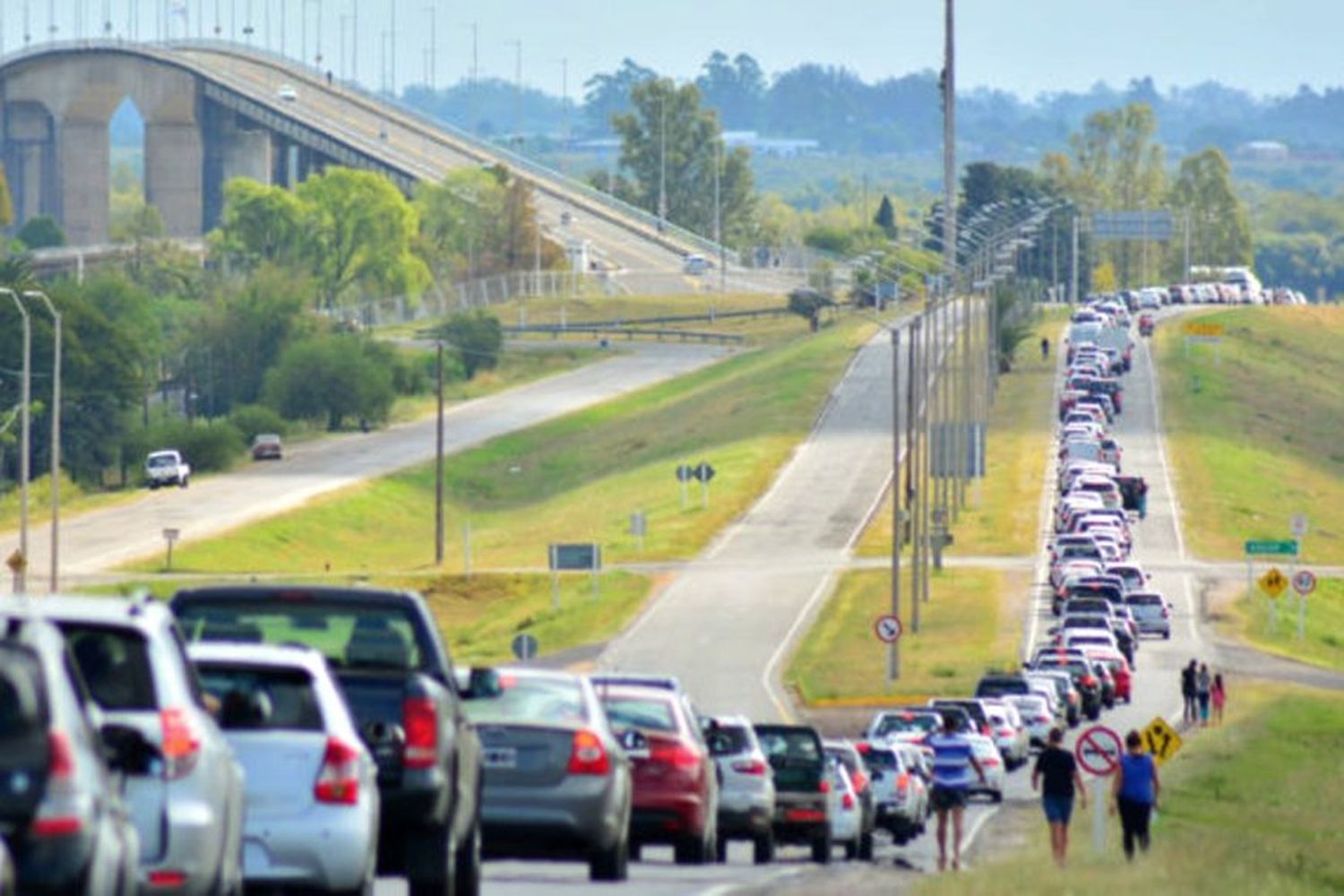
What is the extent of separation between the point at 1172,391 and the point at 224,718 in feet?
469

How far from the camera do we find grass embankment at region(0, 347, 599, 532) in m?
120

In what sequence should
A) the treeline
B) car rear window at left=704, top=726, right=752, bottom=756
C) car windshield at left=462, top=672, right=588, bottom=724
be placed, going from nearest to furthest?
1. car windshield at left=462, top=672, right=588, bottom=724
2. car rear window at left=704, top=726, right=752, bottom=756
3. the treeline

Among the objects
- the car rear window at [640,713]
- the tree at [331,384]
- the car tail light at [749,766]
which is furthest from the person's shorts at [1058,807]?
the tree at [331,384]

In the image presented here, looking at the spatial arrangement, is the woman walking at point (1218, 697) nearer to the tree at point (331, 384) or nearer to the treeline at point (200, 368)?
the treeline at point (200, 368)

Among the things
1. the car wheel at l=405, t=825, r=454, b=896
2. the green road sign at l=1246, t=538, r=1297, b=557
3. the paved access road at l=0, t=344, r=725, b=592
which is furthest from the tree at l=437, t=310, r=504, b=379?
the car wheel at l=405, t=825, r=454, b=896

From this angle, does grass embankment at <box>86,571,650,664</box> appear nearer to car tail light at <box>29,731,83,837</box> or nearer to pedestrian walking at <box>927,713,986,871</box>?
pedestrian walking at <box>927,713,986,871</box>

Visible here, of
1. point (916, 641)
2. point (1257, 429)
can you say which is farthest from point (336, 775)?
point (1257, 429)

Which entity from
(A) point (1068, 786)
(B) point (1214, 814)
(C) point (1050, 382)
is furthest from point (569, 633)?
(C) point (1050, 382)

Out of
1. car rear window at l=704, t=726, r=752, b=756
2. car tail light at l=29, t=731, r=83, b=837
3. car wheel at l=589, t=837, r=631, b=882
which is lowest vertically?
car rear window at l=704, t=726, r=752, b=756

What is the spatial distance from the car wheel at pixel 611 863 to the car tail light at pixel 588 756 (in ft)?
2.96

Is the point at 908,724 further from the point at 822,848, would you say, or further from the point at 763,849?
the point at 763,849

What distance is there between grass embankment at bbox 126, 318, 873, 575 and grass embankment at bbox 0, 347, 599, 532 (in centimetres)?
799

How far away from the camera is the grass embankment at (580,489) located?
352 ft

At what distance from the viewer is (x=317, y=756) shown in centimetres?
1839
